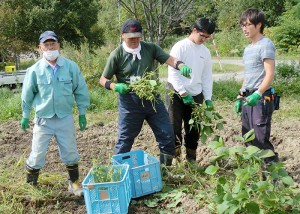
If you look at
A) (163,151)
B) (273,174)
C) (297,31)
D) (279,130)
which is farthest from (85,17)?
(273,174)

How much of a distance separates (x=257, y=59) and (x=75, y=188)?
2.20m

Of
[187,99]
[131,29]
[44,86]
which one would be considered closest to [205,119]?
[187,99]

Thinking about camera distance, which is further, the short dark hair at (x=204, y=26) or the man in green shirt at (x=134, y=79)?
the short dark hair at (x=204, y=26)

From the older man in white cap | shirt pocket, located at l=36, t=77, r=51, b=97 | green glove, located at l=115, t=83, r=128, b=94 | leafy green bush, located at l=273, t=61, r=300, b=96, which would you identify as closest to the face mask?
the older man in white cap

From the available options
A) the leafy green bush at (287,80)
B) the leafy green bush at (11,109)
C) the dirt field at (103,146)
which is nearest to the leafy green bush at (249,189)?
the dirt field at (103,146)

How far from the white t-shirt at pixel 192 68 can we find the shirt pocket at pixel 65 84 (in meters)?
1.12

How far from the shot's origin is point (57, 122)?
378 centimetres

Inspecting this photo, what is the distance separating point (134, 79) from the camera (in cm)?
390

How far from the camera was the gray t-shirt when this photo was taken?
144 inches

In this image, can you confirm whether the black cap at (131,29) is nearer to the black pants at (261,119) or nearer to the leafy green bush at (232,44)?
the black pants at (261,119)

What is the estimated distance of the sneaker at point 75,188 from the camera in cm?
388

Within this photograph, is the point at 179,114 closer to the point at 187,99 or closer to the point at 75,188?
the point at 187,99

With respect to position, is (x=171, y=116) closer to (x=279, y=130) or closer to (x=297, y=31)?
(x=279, y=130)

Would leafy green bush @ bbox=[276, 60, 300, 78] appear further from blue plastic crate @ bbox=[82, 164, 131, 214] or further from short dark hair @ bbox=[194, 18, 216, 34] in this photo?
blue plastic crate @ bbox=[82, 164, 131, 214]
